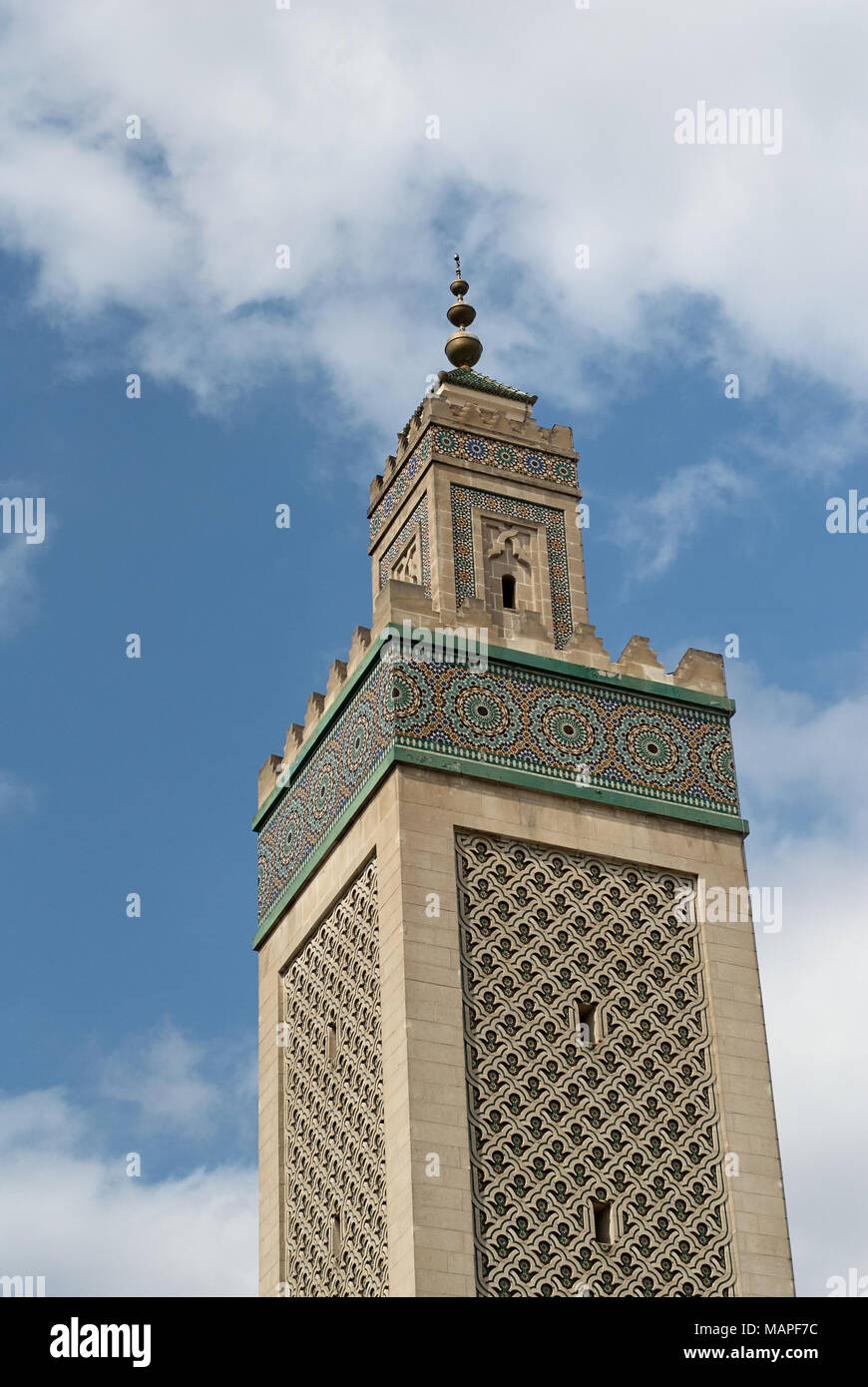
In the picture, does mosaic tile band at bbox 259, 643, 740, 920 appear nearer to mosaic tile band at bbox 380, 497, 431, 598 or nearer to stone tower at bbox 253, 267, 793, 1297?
stone tower at bbox 253, 267, 793, 1297

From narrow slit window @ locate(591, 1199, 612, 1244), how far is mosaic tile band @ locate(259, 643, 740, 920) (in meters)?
3.10

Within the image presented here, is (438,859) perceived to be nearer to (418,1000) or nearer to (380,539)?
(418,1000)

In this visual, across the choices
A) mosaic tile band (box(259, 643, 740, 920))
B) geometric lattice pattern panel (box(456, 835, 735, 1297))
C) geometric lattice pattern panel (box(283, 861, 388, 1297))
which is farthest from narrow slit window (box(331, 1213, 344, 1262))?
mosaic tile band (box(259, 643, 740, 920))

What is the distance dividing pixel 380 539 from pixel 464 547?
1274mm

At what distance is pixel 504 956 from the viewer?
1738 centimetres

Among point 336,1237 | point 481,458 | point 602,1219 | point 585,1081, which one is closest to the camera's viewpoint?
point 602,1219

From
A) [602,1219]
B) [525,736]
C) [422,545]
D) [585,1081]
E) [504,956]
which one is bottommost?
[602,1219]

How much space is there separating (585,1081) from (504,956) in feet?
3.35

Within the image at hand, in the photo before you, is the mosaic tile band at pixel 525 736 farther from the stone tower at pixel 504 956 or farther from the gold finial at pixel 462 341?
the gold finial at pixel 462 341

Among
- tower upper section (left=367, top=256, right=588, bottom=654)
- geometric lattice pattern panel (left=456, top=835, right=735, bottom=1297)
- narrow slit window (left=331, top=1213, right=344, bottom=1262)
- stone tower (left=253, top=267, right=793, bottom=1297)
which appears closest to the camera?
geometric lattice pattern panel (left=456, top=835, right=735, bottom=1297)

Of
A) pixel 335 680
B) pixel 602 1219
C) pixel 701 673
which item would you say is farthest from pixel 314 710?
pixel 602 1219

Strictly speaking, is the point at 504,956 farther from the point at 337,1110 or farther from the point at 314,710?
the point at 314,710

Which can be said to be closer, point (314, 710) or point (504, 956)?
point (504, 956)

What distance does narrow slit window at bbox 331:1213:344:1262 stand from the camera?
17.2m
